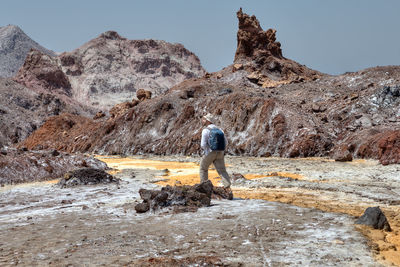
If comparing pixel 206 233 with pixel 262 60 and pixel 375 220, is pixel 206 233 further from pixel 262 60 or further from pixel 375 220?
pixel 262 60

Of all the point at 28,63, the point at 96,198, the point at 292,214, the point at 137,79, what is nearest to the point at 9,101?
the point at 28,63

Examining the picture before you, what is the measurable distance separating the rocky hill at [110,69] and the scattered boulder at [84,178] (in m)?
86.9

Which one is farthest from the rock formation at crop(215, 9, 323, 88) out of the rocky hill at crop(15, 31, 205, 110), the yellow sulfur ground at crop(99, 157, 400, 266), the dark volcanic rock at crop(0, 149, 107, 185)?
the rocky hill at crop(15, 31, 205, 110)

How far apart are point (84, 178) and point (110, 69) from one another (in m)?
108

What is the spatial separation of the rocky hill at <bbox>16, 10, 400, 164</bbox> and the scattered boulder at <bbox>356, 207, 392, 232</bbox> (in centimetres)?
1277

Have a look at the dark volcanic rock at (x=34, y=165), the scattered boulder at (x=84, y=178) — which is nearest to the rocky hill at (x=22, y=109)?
the dark volcanic rock at (x=34, y=165)

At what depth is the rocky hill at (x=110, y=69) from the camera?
98.3 m

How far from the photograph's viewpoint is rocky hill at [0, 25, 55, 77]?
13988 cm

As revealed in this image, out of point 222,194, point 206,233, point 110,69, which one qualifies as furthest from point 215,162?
point 110,69

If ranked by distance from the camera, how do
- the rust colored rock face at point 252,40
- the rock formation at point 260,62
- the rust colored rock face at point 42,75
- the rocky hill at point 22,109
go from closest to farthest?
the rock formation at point 260,62
the rust colored rock face at point 252,40
the rocky hill at point 22,109
the rust colored rock face at point 42,75

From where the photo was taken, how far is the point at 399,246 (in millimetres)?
4578

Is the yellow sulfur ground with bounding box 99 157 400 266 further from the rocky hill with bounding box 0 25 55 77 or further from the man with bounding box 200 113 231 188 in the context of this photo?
the rocky hill with bounding box 0 25 55 77

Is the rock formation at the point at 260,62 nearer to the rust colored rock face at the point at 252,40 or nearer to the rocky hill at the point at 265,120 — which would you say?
the rust colored rock face at the point at 252,40

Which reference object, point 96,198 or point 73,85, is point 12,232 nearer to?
point 96,198
